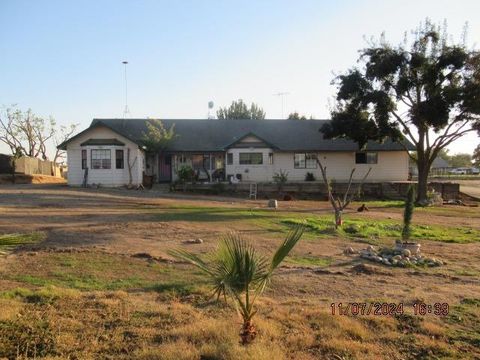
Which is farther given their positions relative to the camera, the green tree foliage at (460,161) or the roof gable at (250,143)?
the green tree foliage at (460,161)

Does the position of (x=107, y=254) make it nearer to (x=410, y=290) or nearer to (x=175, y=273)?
(x=175, y=273)

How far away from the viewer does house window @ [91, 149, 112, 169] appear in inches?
1325

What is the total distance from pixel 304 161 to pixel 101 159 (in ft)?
51.6

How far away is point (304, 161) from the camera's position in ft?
129

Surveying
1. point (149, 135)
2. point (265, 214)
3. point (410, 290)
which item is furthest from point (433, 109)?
point (410, 290)

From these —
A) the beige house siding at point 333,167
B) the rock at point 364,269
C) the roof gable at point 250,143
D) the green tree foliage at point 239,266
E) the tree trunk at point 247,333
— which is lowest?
the rock at point 364,269

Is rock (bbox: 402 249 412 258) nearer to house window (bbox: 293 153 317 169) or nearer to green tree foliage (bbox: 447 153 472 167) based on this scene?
house window (bbox: 293 153 317 169)

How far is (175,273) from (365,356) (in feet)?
15.6

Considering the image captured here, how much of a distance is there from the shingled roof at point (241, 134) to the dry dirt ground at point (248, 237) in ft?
51.2

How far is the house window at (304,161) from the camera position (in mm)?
39219

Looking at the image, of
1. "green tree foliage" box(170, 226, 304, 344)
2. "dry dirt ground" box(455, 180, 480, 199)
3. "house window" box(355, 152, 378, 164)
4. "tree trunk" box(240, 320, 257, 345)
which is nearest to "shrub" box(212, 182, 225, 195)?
"house window" box(355, 152, 378, 164)

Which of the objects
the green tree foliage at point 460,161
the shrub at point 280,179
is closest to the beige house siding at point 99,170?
the shrub at point 280,179

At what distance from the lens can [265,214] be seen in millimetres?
21594

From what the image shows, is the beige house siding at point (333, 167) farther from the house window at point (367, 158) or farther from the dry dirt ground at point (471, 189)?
the dry dirt ground at point (471, 189)
